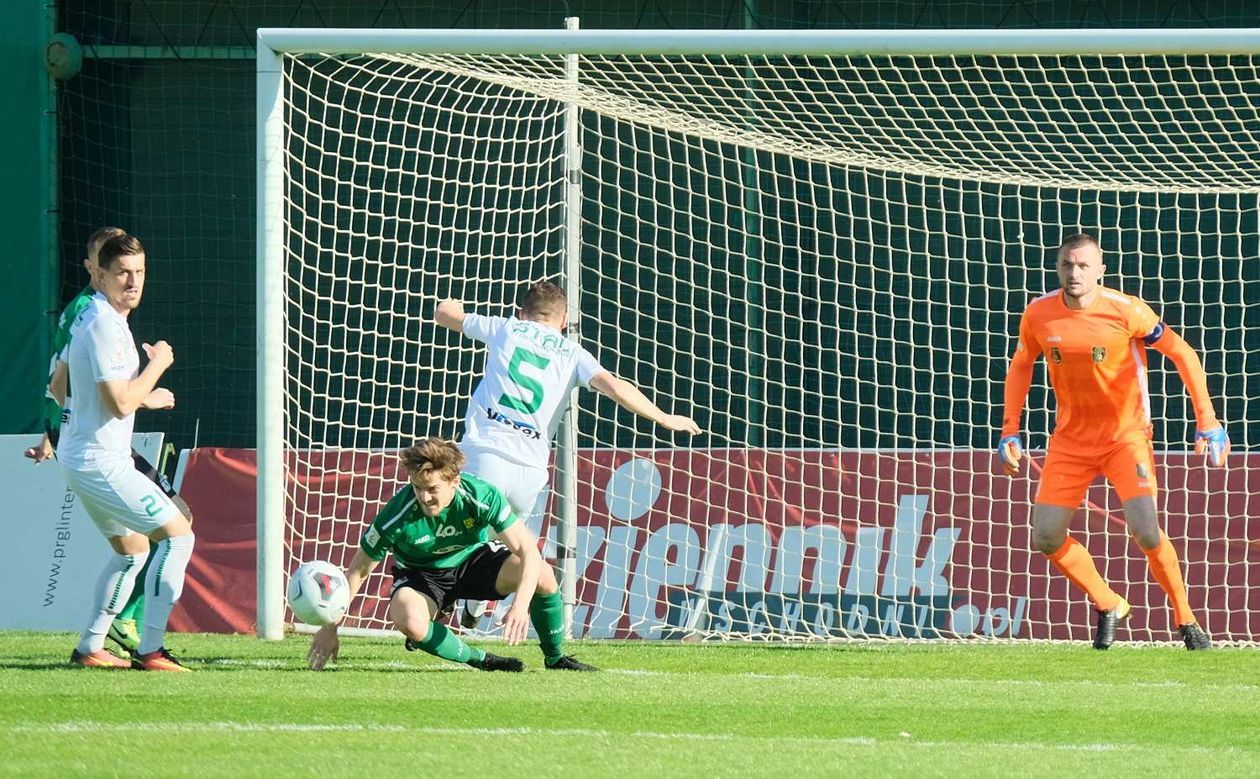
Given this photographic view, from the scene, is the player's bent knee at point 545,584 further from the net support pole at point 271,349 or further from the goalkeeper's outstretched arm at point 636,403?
the net support pole at point 271,349

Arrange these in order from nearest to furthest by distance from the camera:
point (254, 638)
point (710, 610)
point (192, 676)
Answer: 1. point (192, 676)
2. point (254, 638)
3. point (710, 610)

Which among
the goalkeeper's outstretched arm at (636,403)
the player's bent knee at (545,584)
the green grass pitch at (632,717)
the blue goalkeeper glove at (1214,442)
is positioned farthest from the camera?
the blue goalkeeper glove at (1214,442)

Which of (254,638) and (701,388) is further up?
(701,388)

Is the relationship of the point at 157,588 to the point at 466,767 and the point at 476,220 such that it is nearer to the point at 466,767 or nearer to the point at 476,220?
the point at 466,767

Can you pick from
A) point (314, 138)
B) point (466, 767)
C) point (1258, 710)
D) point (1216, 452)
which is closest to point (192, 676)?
point (466, 767)

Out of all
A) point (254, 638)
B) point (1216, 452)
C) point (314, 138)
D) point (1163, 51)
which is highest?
point (314, 138)

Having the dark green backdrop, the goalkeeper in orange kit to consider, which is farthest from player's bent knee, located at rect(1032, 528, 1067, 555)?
the dark green backdrop

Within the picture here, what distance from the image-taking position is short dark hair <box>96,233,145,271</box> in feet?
20.1

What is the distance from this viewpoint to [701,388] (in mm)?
16609

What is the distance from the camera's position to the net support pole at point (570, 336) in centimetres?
892

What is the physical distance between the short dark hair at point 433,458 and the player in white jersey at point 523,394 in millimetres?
1013

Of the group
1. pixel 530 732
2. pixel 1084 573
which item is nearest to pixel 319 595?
pixel 530 732

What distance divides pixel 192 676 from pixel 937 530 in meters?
4.96

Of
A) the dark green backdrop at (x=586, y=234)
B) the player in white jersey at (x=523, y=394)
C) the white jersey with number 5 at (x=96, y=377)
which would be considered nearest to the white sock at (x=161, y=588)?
the white jersey with number 5 at (x=96, y=377)
